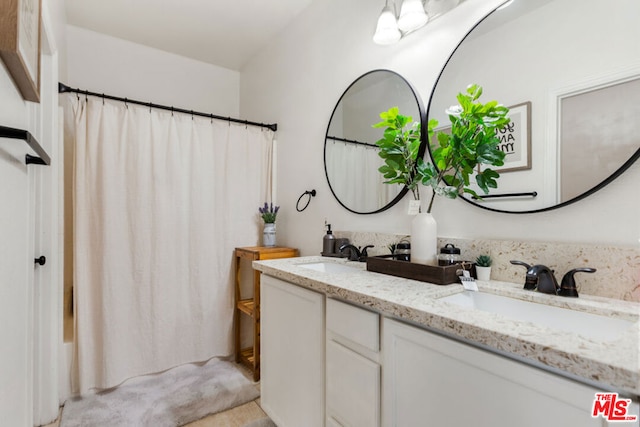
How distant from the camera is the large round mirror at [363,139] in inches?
62.1

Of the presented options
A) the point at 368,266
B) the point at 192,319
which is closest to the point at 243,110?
the point at 192,319

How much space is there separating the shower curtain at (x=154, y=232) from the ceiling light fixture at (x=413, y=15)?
145 centimetres

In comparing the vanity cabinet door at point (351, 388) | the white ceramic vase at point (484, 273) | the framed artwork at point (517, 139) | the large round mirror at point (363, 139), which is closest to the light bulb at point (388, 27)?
the large round mirror at point (363, 139)

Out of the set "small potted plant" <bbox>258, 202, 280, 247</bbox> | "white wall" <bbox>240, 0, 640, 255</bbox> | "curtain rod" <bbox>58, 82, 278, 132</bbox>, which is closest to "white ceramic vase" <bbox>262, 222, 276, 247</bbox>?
"small potted plant" <bbox>258, 202, 280, 247</bbox>

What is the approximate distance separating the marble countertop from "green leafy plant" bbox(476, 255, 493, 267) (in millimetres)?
81

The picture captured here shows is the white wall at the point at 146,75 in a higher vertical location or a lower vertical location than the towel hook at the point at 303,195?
higher

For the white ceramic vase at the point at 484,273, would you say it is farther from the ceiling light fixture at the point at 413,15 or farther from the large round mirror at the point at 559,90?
the ceiling light fixture at the point at 413,15

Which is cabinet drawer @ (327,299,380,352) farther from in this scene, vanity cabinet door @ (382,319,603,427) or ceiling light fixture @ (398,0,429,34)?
ceiling light fixture @ (398,0,429,34)

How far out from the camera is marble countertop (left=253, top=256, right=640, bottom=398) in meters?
0.52

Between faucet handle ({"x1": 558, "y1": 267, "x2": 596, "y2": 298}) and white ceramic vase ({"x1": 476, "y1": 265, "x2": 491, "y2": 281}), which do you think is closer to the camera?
faucet handle ({"x1": 558, "y1": 267, "x2": 596, "y2": 298})

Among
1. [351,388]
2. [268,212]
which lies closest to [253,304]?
[268,212]

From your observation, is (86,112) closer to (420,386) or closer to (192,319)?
(192,319)

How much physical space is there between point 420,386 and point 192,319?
189cm

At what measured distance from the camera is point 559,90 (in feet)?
3.41
